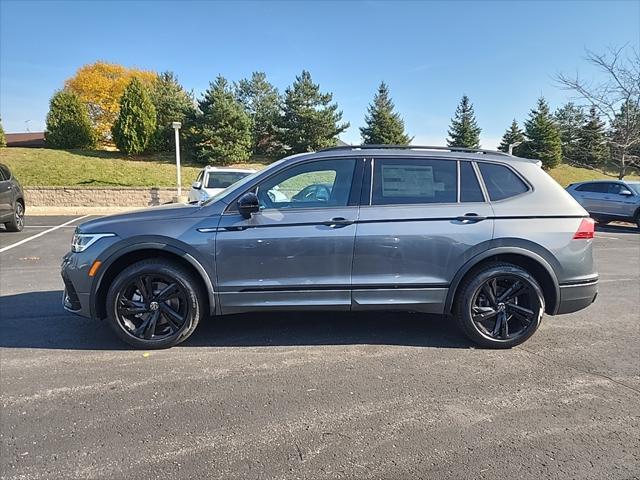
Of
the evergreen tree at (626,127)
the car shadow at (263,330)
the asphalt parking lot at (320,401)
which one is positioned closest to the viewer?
the asphalt parking lot at (320,401)

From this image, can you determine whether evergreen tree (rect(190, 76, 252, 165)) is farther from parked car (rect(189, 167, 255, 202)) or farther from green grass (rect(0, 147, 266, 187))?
parked car (rect(189, 167, 255, 202))

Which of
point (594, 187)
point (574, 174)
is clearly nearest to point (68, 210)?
point (594, 187)

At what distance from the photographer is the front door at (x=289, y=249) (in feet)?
11.7

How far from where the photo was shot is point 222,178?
11.8 meters

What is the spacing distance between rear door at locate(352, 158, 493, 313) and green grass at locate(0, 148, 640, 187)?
20.0 metres

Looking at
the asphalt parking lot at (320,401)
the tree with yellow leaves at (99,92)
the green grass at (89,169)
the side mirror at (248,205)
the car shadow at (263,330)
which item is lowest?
the asphalt parking lot at (320,401)

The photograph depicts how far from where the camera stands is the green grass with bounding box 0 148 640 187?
21.4 metres

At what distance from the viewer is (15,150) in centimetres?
2594

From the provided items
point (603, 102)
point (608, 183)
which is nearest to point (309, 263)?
point (608, 183)

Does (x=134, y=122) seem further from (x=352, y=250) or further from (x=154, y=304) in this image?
(x=352, y=250)

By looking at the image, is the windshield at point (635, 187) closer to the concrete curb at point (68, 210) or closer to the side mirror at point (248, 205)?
the side mirror at point (248, 205)

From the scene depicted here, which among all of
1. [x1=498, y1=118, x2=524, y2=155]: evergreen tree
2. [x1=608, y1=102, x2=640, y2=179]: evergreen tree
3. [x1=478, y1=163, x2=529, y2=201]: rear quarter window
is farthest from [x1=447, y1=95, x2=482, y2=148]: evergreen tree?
[x1=478, y1=163, x2=529, y2=201]: rear quarter window

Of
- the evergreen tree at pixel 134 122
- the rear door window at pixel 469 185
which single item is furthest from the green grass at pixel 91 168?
the rear door window at pixel 469 185

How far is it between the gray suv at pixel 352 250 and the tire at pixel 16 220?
30.6 feet
